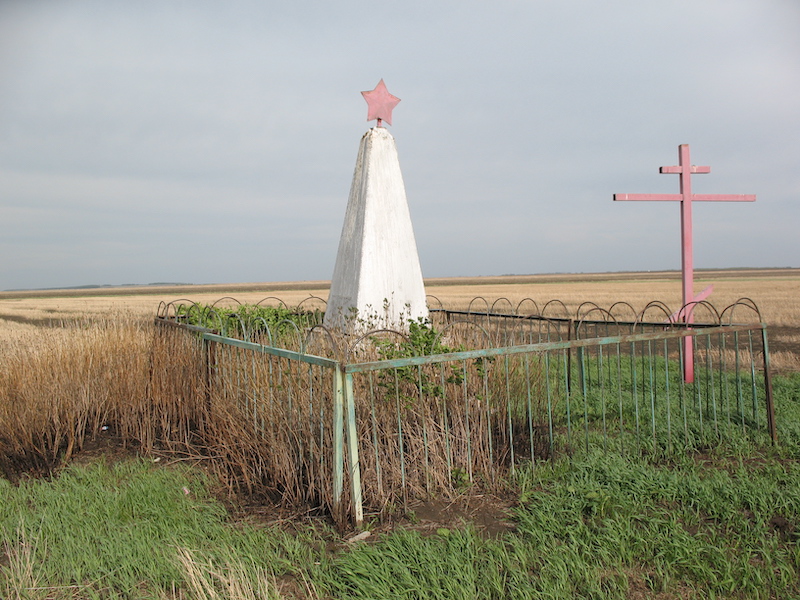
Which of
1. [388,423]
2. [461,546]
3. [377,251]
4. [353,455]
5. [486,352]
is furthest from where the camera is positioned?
[377,251]

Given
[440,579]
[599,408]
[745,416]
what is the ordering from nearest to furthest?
[440,579] → [745,416] → [599,408]

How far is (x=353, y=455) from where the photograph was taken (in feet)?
11.2

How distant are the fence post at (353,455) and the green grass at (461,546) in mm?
190

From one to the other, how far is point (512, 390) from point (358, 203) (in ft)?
9.75

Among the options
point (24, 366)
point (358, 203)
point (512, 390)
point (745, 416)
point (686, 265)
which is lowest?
point (745, 416)

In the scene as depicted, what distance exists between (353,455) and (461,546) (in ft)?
2.66

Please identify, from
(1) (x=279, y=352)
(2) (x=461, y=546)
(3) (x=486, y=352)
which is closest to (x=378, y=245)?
(1) (x=279, y=352)

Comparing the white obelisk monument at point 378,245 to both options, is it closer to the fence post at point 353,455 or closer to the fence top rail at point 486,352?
the fence top rail at point 486,352

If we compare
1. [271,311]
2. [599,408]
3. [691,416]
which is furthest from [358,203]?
[691,416]

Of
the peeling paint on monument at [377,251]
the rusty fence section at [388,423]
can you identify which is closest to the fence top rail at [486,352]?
the rusty fence section at [388,423]

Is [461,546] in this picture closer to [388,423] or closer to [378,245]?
[388,423]

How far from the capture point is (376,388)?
4340 mm

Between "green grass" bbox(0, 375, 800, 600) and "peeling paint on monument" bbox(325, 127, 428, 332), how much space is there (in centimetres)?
272

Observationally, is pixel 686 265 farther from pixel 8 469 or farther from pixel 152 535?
pixel 8 469
